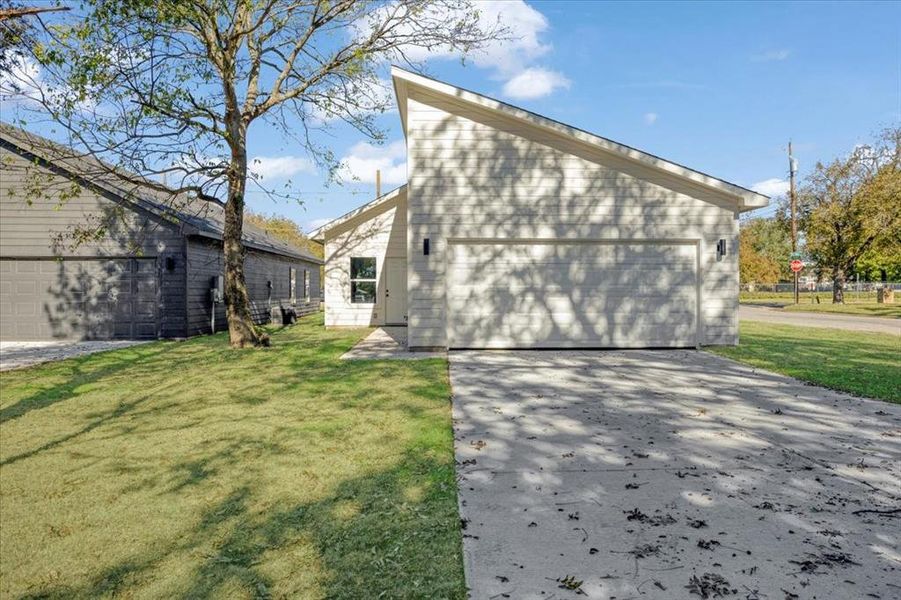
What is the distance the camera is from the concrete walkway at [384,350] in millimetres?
9930

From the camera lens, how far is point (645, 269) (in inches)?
429

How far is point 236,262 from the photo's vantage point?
1182cm

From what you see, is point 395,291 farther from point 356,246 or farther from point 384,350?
point 384,350

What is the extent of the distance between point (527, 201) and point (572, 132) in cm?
162

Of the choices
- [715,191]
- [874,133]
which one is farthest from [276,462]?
[874,133]

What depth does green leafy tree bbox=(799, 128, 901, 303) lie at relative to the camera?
85.7 ft

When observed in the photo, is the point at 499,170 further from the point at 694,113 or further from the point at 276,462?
the point at 694,113

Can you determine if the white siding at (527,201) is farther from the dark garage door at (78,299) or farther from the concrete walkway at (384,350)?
the dark garage door at (78,299)

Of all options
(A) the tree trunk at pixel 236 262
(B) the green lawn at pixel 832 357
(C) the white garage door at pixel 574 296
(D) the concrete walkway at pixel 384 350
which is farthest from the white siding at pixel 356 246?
(B) the green lawn at pixel 832 357

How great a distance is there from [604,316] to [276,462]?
824cm

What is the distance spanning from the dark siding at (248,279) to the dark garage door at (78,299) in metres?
0.97

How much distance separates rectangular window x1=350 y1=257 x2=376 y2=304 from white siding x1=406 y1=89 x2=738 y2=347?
6.94 metres

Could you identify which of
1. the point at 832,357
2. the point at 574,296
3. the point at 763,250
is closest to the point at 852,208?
the point at 832,357

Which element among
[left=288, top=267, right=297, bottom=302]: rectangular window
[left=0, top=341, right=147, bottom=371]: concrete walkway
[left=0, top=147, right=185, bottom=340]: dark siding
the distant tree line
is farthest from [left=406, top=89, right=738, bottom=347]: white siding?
the distant tree line
